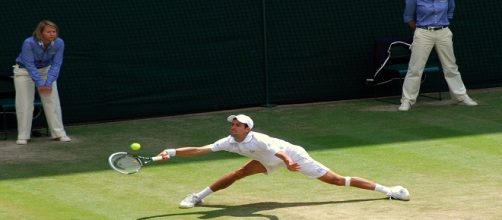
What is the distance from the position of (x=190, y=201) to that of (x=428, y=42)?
6.52 meters

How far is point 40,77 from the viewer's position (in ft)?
54.8

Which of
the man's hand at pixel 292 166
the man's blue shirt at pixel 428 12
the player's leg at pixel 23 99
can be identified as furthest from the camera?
the man's blue shirt at pixel 428 12

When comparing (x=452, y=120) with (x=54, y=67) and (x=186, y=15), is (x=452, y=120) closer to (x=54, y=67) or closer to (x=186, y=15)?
(x=186, y=15)

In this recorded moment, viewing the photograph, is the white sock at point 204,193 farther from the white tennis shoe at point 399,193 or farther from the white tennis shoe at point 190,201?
the white tennis shoe at point 399,193

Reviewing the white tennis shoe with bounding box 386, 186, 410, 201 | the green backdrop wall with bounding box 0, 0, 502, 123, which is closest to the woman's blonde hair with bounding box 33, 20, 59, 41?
the green backdrop wall with bounding box 0, 0, 502, 123

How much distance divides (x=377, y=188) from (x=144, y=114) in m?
6.31

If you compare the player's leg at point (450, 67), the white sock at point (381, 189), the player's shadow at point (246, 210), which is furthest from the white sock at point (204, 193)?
the player's leg at point (450, 67)

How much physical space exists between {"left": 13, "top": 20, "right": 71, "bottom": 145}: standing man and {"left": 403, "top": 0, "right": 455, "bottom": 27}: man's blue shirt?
5.13 meters

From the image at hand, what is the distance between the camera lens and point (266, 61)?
762 inches

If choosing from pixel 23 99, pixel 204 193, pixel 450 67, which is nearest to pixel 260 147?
pixel 204 193

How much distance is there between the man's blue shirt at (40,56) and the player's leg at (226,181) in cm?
399

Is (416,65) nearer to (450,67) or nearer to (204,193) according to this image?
(450,67)

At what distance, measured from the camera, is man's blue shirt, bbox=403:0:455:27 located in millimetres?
18469

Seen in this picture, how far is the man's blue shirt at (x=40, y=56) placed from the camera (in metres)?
16.6
